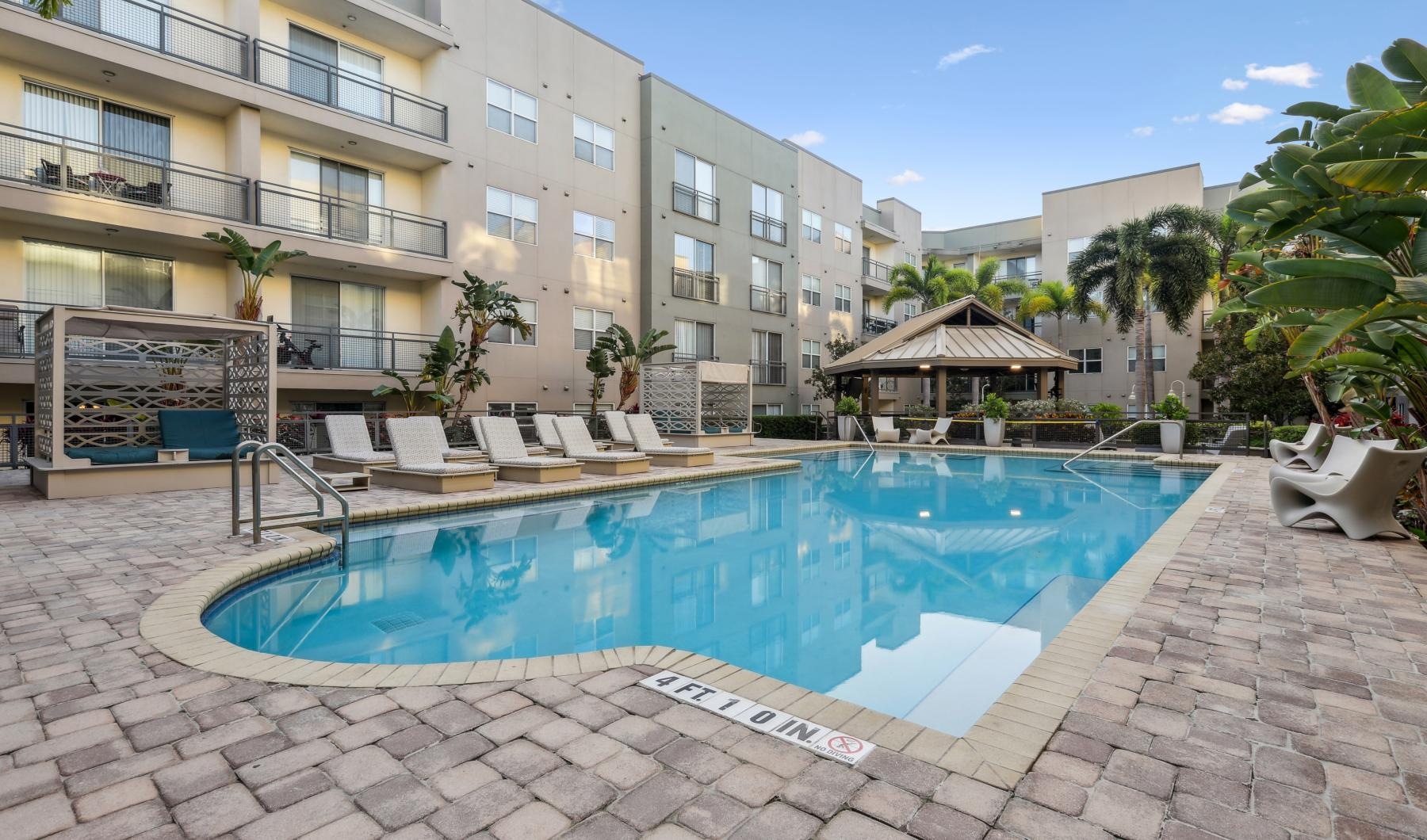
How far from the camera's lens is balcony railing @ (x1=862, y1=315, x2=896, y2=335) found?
34.6 metres

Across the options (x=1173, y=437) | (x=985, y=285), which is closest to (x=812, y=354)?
(x=985, y=285)

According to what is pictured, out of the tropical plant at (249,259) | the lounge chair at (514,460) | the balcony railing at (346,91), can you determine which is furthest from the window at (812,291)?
the tropical plant at (249,259)

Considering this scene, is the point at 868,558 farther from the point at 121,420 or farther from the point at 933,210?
the point at 933,210

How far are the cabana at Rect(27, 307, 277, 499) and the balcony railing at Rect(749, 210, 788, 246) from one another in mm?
19216

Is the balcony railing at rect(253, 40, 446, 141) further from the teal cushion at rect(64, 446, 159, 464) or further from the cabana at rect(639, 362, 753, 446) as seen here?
the teal cushion at rect(64, 446, 159, 464)

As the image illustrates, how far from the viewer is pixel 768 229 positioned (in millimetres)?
27828

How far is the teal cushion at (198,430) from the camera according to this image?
35.7 feet

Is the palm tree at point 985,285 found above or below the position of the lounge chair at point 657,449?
above

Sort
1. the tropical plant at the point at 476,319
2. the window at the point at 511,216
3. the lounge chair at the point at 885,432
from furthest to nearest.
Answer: the lounge chair at the point at 885,432 < the window at the point at 511,216 < the tropical plant at the point at 476,319

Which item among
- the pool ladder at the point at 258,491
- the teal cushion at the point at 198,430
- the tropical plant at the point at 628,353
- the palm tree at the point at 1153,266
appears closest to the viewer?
the pool ladder at the point at 258,491

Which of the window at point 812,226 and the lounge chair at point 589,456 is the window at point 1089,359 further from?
the lounge chair at point 589,456

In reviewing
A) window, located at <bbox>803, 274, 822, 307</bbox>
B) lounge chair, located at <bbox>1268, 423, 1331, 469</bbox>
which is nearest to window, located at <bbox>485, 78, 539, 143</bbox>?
window, located at <bbox>803, 274, 822, 307</bbox>

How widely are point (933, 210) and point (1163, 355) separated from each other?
1514 centimetres

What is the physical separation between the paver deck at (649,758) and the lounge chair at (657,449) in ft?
37.1
